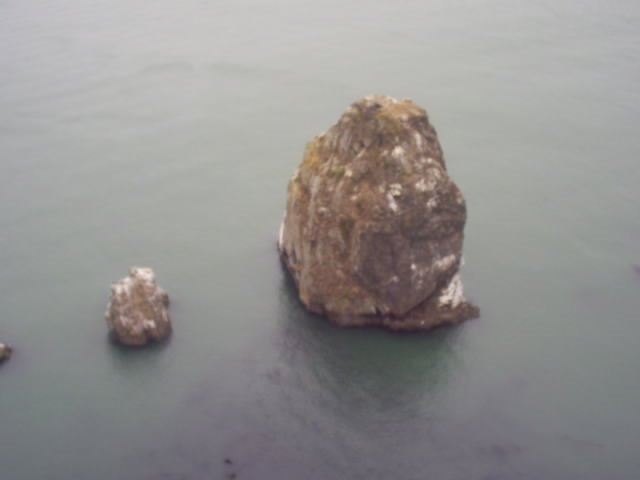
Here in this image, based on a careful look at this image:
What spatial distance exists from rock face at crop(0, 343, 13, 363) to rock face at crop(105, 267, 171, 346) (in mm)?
6425

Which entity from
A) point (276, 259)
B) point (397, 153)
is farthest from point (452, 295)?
point (276, 259)

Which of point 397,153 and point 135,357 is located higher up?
point 397,153

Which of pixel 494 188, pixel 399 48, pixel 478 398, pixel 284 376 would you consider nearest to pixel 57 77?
pixel 399 48

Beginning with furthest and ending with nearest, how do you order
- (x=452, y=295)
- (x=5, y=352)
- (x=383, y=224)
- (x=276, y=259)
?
(x=276, y=259) → (x=452, y=295) → (x=5, y=352) → (x=383, y=224)

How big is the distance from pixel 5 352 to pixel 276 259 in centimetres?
2061

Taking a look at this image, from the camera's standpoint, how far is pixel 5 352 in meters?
49.8

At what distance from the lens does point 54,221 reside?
2630 inches

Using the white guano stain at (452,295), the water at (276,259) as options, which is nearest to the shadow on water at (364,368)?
the water at (276,259)

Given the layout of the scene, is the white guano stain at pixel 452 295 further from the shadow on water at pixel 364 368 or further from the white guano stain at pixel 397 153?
the white guano stain at pixel 397 153

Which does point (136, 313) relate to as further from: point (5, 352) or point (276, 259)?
point (276, 259)

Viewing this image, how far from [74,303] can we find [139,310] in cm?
801

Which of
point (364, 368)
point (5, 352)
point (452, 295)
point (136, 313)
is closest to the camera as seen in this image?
point (364, 368)

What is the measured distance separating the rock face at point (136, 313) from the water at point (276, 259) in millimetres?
1162

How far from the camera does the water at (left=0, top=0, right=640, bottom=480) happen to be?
4334cm
